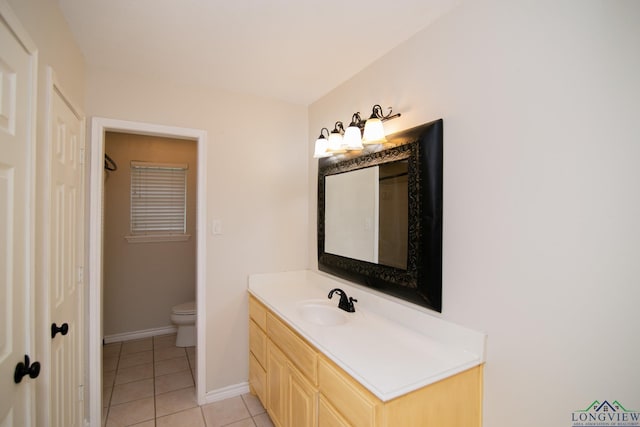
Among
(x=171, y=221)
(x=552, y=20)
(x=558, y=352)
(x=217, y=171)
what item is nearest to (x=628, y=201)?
(x=558, y=352)

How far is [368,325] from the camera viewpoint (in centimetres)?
163

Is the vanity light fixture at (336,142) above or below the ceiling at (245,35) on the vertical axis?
below

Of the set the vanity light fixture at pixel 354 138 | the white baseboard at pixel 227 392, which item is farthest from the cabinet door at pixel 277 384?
the vanity light fixture at pixel 354 138

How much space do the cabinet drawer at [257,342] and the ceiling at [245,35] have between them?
1.84m

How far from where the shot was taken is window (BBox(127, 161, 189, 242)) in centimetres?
330

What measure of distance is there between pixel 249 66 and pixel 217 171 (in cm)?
80

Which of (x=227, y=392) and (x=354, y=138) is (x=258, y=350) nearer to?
(x=227, y=392)

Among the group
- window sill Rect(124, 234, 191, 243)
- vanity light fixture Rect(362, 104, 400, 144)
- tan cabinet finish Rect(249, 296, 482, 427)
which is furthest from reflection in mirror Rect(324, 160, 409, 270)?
window sill Rect(124, 234, 191, 243)

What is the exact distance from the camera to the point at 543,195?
106cm

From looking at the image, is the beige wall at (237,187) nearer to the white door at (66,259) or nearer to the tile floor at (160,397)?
the tile floor at (160,397)

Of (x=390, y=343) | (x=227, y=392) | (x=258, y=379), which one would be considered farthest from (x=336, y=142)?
(x=227, y=392)

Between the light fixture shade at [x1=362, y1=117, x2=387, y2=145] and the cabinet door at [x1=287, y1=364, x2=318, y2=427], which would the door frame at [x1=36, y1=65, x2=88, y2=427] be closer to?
the cabinet door at [x1=287, y1=364, x2=318, y2=427]

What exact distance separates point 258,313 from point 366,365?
1174 mm

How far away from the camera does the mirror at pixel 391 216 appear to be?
1439mm
